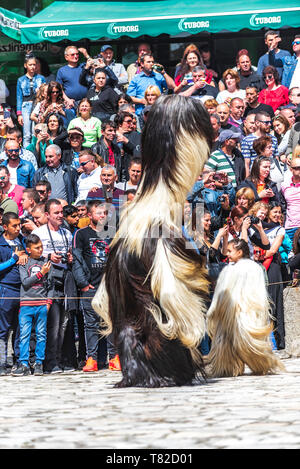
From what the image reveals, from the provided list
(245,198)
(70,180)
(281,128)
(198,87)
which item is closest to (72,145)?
(70,180)

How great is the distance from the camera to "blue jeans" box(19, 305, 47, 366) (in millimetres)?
10398

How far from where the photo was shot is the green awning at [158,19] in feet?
62.4

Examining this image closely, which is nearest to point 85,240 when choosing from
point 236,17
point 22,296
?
point 22,296

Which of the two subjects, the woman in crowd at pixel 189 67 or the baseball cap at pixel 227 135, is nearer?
the baseball cap at pixel 227 135

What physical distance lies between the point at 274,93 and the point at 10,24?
259 inches

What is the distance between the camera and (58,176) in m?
14.0

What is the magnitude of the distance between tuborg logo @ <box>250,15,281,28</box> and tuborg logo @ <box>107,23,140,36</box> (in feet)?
7.72

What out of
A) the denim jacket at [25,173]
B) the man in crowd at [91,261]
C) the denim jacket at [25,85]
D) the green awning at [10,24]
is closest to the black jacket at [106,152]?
the denim jacket at [25,173]

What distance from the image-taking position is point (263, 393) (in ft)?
22.1

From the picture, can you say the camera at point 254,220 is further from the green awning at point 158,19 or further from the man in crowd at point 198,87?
the green awning at point 158,19

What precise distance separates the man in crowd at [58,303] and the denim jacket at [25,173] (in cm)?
313

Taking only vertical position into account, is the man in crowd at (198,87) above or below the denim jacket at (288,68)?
below

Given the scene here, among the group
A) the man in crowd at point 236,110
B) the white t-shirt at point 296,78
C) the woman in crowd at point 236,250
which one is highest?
the white t-shirt at point 296,78

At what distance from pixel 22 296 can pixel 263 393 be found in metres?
4.43
